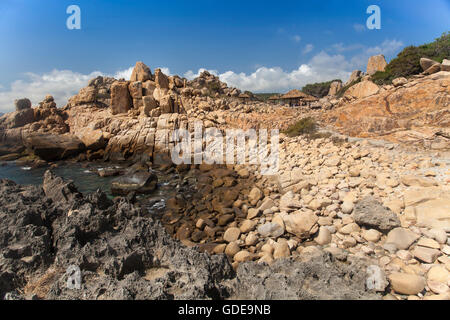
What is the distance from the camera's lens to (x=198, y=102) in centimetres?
2209

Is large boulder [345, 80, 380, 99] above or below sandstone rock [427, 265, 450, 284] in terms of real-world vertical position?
above

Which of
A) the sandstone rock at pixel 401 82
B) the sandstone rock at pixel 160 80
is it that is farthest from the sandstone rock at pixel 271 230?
the sandstone rock at pixel 160 80

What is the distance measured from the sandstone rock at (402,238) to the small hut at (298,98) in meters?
21.3

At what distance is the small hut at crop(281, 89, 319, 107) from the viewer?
22.9m

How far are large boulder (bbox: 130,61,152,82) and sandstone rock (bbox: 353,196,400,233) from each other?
2795 centimetres

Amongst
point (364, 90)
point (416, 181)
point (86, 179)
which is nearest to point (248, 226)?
point (416, 181)

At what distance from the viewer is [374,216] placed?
4.07 metres

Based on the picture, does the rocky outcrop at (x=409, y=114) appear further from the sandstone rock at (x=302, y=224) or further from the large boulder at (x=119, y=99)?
the large boulder at (x=119, y=99)

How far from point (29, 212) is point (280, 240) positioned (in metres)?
4.72

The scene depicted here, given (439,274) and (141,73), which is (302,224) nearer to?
(439,274)

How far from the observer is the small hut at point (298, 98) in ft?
75.0

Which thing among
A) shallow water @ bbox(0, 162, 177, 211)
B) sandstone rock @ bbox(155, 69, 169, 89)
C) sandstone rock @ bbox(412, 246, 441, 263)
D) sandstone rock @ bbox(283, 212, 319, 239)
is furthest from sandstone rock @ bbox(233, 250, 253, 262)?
sandstone rock @ bbox(155, 69, 169, 89)

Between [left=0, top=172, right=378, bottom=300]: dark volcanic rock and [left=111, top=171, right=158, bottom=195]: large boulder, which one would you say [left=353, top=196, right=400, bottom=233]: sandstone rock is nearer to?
[left=0, top=172, right=378, bottom=300]: dark volcanic rock
